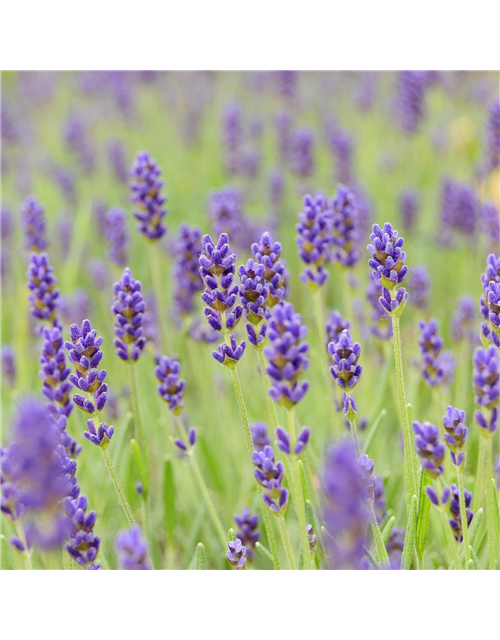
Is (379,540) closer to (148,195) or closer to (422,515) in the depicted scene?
(422,515)

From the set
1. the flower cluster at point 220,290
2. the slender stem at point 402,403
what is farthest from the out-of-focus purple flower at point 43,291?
the slender stem at point 402,403

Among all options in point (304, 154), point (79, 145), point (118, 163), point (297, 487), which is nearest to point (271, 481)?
point (297, 487)

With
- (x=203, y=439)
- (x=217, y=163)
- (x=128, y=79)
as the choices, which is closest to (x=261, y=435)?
(x=203, y=439)

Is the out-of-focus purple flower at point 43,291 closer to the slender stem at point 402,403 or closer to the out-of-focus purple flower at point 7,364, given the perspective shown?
the out-of-focus purple flower at point 7,364

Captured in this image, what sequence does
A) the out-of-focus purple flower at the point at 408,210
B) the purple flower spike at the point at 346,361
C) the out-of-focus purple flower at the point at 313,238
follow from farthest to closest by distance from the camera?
the out-of-focus purple flower at the point at 408,210 → the out-of-focus purple flower at the point at 313,238 → the purple flower spike at the point at 346,361

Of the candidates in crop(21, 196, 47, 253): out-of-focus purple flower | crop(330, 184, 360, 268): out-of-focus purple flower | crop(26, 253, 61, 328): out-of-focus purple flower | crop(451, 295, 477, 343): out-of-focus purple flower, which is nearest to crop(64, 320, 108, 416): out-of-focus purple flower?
crop(26, 253, 61, 328): out-of-focus purple flower

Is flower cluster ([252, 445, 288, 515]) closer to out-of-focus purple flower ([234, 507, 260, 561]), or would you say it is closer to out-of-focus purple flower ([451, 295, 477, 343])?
out-of-focus purple flower ([234, 507, 260, 561])
